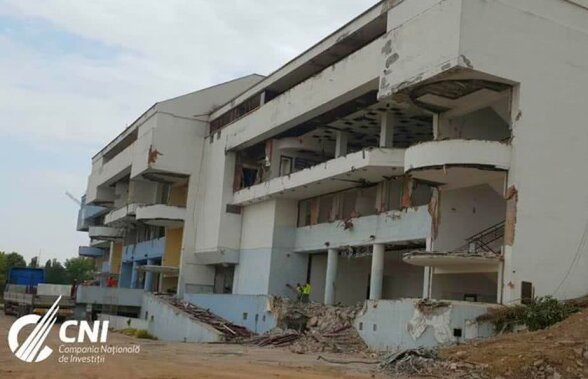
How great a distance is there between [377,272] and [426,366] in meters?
12.6

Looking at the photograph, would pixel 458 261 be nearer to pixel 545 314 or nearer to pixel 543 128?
pixel 545 314

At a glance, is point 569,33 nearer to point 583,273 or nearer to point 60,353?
point 583,273

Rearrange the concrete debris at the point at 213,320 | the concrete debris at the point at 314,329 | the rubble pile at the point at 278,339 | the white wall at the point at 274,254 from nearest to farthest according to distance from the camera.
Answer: the concrete debris at the point at 314,329
the rubble pile at the point at 278,339
the concrete debris at the point at 213,320
the white wall at the point at 274,254

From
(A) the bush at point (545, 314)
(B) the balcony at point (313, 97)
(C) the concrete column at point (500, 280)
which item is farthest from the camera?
(B) the balcony at point (313, 97)

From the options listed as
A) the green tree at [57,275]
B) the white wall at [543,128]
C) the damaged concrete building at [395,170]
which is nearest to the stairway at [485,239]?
the damaged concrete building at [395,170]

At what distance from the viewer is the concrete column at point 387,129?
29942mm

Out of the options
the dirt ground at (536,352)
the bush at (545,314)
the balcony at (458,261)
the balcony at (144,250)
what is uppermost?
the balcony at (144,250)

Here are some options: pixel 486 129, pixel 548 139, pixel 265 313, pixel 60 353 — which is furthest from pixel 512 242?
pixel 60 353

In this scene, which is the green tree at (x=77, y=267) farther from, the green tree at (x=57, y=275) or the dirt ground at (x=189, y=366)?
the dirt ground at (x=189, y=366)

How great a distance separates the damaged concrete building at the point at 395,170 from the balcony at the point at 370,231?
90mm

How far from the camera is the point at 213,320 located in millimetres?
33812

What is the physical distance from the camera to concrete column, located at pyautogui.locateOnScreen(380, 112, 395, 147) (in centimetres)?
2994

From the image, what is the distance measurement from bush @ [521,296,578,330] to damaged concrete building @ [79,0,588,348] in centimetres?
141

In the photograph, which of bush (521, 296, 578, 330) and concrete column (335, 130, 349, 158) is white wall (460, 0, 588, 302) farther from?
concrete column (335, 130, 349, 158)
